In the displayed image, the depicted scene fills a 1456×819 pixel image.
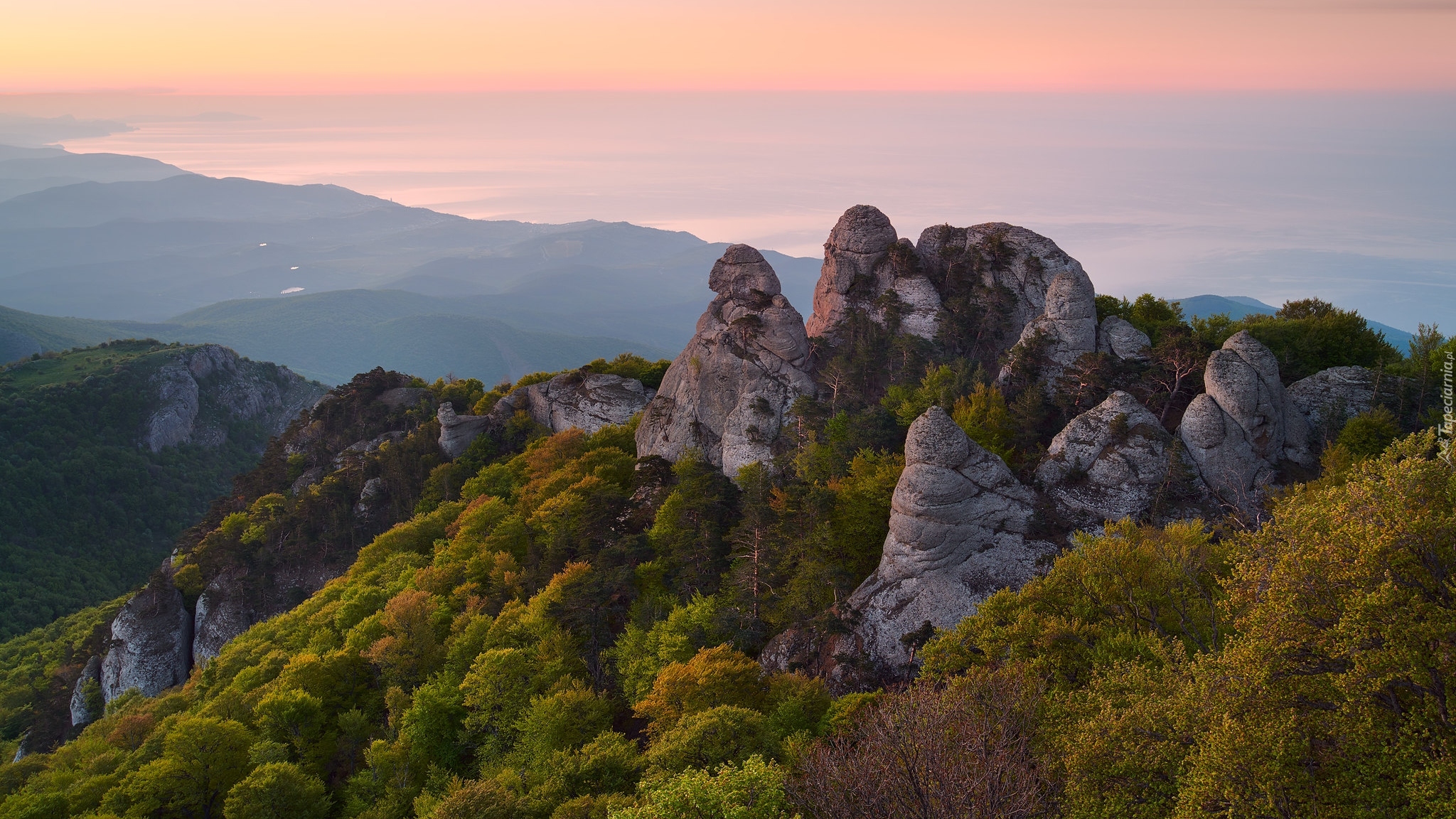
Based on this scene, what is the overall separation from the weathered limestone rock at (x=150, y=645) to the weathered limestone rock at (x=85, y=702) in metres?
1.25

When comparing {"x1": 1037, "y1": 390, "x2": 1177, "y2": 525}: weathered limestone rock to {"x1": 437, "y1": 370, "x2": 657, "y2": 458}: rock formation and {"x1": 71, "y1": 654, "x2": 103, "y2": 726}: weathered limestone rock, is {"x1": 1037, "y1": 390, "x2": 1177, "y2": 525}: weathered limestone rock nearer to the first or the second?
{"x1": 437, "y1": 370, "x2": 657, "y2": 458}: rock formation

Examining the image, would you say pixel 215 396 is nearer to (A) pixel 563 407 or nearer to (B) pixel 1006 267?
(A) pixel 563 407

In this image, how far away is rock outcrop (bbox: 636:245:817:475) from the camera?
53.3m

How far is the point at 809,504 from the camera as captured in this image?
41.2m

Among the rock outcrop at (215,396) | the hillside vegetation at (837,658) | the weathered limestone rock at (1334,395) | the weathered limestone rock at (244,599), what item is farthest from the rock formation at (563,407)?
the rock outcrop at (215,396)

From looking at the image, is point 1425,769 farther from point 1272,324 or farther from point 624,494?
point 624,494

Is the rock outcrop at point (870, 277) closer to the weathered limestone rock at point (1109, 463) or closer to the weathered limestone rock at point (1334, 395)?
the weathered limestone rock at point (1109, 463)

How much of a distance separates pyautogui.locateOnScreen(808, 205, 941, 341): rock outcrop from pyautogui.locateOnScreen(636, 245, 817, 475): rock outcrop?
375 centimetres

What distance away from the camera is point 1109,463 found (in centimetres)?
3681

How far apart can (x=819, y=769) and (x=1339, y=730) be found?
12003 millimetres

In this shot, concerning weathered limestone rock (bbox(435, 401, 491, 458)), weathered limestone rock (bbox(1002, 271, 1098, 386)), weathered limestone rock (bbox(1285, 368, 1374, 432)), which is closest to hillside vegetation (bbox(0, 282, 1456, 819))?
weathered limestone rock (bbox(1285, 368, 1374, 432))

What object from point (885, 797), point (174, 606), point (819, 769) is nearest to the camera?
point (885, 797)

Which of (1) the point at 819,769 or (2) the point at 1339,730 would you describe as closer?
(2) the point at 1339,730

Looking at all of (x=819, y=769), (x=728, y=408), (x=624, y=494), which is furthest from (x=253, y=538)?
(x=819, y=769)
